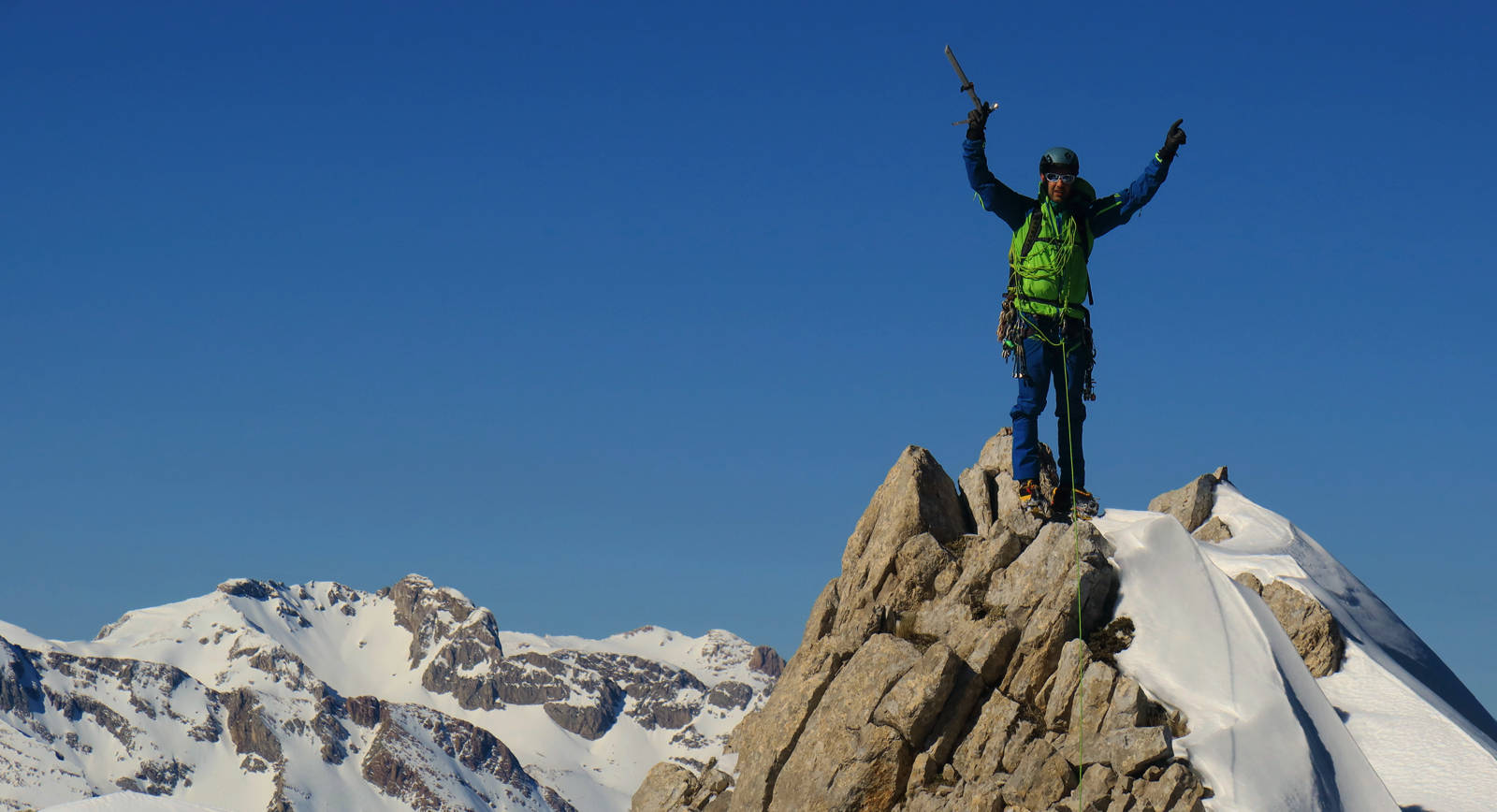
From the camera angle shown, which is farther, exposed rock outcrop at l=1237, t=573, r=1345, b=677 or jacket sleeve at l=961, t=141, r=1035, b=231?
exposed rock outcrop at l=1237, t=573, r=1345, b=677

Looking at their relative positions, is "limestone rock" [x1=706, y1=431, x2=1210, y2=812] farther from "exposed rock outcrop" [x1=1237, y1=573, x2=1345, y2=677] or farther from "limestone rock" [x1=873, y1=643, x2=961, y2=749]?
"exposed rock outcrop" [x1=1237, y1=573, x2=1345, y2=677]

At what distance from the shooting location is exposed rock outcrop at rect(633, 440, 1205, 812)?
24.4 metres

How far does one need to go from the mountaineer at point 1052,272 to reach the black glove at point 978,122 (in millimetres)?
39

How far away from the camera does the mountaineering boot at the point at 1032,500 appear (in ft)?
92.0

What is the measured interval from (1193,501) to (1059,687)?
33.0 ft

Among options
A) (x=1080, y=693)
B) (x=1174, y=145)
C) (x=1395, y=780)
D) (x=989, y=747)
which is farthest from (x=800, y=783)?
(x=1174, y=145)

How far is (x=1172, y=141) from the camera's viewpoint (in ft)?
85.6

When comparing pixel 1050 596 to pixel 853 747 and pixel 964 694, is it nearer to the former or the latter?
pixel 964 694

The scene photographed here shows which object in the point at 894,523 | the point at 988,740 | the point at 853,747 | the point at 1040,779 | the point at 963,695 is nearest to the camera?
the point at 1040,779

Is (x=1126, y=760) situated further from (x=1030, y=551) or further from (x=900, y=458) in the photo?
(x=900, y=458)

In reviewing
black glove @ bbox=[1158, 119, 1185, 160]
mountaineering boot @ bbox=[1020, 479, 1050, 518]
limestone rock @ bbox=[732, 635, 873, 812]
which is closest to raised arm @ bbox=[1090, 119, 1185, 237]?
black glove @ bbox=[1158, 119, 1185, 160]

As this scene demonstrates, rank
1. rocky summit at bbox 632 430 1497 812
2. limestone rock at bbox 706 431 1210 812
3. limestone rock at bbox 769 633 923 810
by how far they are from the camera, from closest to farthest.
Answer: rocky summit at bbox 632 430 1497 812
limestone rock at bbox 706 431 1210 812
limestone rock at bbox 769 633 923 810

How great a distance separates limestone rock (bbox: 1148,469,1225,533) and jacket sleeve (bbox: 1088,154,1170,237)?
953 centimetres

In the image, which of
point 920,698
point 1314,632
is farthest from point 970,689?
point 1314,632
